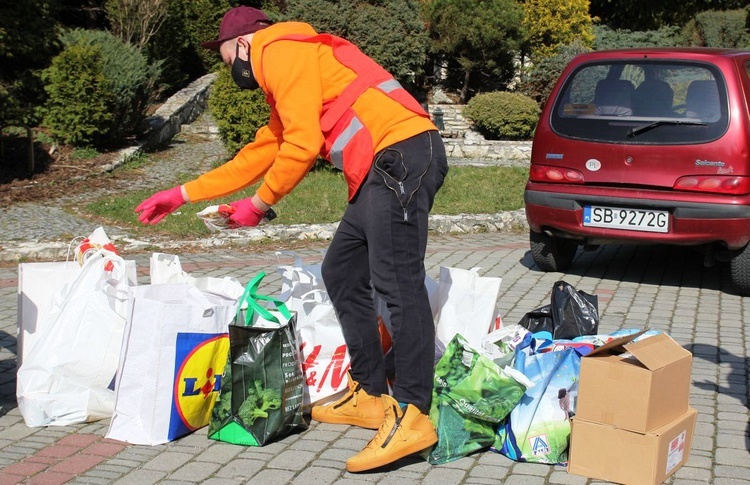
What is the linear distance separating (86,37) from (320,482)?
1152 cm

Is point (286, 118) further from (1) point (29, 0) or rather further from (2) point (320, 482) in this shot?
(1) point (29, 0)

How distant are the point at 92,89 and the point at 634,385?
10.9 m

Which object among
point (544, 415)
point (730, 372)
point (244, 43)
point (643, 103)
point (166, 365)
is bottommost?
point (730, 372)

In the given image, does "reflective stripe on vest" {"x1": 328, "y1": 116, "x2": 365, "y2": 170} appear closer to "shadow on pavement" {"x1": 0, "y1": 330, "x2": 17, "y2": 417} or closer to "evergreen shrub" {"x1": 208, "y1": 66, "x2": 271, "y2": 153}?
"shadow on pavement" {"x1": 0, "y1": 330, "x2": 17, "y2": 417}

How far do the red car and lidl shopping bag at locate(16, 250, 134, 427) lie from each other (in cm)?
383

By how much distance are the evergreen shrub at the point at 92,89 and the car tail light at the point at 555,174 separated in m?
7.69

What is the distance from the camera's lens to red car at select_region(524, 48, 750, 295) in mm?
6496

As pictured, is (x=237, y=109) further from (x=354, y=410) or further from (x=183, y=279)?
(x=354, y=410)

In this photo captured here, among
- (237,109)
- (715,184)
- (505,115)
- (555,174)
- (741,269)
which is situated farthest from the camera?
(505,115)

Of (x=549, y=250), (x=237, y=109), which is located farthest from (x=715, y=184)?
(x=237, y=109)

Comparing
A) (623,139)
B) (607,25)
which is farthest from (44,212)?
(607,25)

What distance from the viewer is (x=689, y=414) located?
152 inches

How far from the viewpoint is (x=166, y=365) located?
399 centimetres

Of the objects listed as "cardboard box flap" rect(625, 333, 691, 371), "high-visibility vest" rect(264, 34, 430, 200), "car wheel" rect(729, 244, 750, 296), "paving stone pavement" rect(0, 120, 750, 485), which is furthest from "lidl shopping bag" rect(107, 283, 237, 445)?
"car wheel" rect(729, 244, 750, 296)
